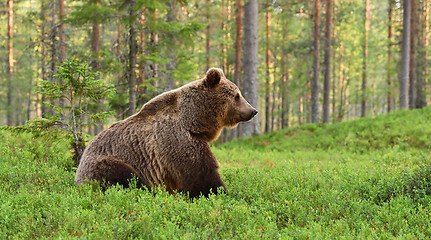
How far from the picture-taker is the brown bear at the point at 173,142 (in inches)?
181

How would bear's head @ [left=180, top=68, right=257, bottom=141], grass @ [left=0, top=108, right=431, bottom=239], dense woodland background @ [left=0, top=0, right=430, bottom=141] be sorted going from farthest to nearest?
dense woodland background @ [left=0, top=0, right=430, bottom=141]
bear's head @ [left=180, top=68, right=257, bottom=141]
grass @ [left=0, top=108, right=431, bottom=239]

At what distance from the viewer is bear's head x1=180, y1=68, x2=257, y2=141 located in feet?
16.5

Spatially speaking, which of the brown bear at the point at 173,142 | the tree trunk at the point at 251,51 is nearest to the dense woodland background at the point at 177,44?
the tree trunk at the point at 251,51

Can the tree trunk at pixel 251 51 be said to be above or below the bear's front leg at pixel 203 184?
above

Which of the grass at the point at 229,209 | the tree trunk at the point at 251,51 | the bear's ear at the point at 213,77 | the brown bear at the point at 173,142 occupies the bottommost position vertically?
the grass at the point at 229,209

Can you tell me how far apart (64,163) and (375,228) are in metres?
5.88

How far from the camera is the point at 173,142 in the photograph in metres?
4.75

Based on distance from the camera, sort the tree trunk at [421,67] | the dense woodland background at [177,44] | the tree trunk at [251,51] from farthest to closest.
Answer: the tree trunk at [421,67]
the tree trunk at [251,51]
the dense woodland background at [177,44]

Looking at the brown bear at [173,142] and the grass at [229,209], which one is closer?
the grass at [229,209]

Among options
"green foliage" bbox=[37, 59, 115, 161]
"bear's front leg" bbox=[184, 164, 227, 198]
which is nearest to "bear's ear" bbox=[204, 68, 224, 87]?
"bear's front leg" bbox=[184, 164, 227, 198]

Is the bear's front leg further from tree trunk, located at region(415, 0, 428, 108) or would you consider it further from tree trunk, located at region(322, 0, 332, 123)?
tree trunk, located at region(415, 0, 428, 108)

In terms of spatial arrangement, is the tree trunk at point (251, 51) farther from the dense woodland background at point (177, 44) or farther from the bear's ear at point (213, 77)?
the bear's ear at point (213, 77)

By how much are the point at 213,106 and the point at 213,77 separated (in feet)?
1.54

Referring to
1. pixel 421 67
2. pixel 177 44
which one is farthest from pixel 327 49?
pixel 421 67
